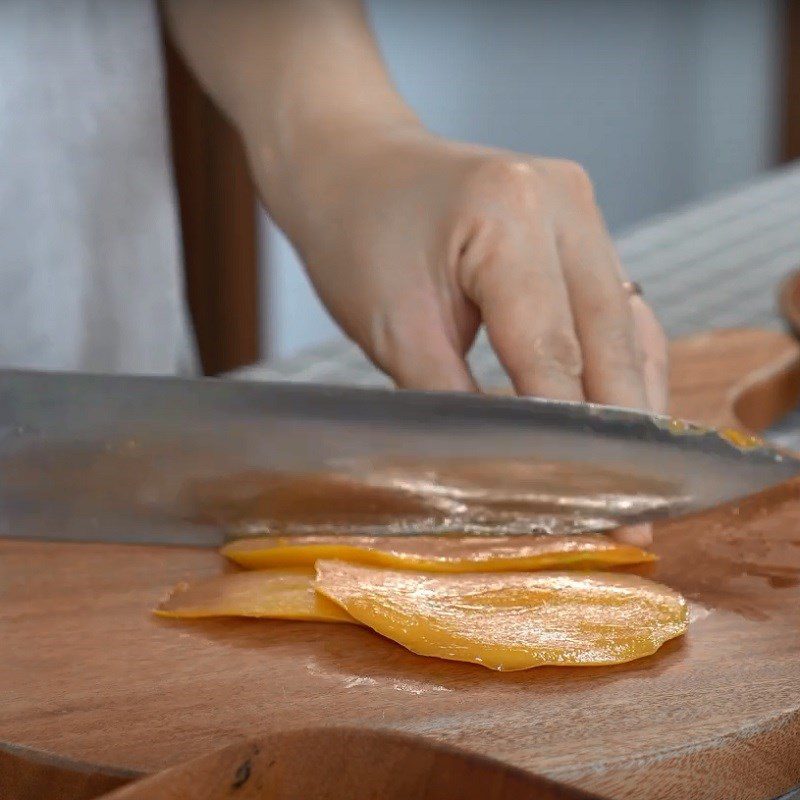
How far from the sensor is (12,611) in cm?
101

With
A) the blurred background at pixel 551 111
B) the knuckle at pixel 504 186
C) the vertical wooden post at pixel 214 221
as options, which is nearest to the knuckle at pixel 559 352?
the knuckle at pixel 504 186

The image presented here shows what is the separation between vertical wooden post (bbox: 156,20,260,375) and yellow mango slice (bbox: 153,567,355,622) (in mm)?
2725

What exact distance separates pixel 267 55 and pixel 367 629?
78 cm

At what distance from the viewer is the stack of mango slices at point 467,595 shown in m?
0.92

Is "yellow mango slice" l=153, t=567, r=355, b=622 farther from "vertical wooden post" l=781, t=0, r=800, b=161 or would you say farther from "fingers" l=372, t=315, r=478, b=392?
"vertical wooden post" l=781, t=0, r=800, b=161

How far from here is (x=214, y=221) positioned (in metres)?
3.72

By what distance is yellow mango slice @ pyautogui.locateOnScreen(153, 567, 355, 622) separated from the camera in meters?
0.97

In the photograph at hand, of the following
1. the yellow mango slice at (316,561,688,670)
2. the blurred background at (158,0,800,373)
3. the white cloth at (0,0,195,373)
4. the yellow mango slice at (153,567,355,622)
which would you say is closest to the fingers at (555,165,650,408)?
the yellow mango slice at (316,561,688,670)

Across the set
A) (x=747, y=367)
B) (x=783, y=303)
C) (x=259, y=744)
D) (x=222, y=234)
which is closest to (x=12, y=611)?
(x=259, y=744)

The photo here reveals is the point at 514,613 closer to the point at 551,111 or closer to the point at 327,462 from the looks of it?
the point at 327,462

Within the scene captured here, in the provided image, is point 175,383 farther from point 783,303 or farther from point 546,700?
point 783,303

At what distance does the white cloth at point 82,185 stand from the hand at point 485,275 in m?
0.45

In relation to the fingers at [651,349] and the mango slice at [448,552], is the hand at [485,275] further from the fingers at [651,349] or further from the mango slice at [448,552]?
the mango slice at [448,552]

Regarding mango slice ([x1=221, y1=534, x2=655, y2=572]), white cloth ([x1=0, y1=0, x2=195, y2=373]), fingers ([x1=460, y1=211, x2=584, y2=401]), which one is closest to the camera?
mango slice ([x1=221, y1=534, x2=655, y2=572])
